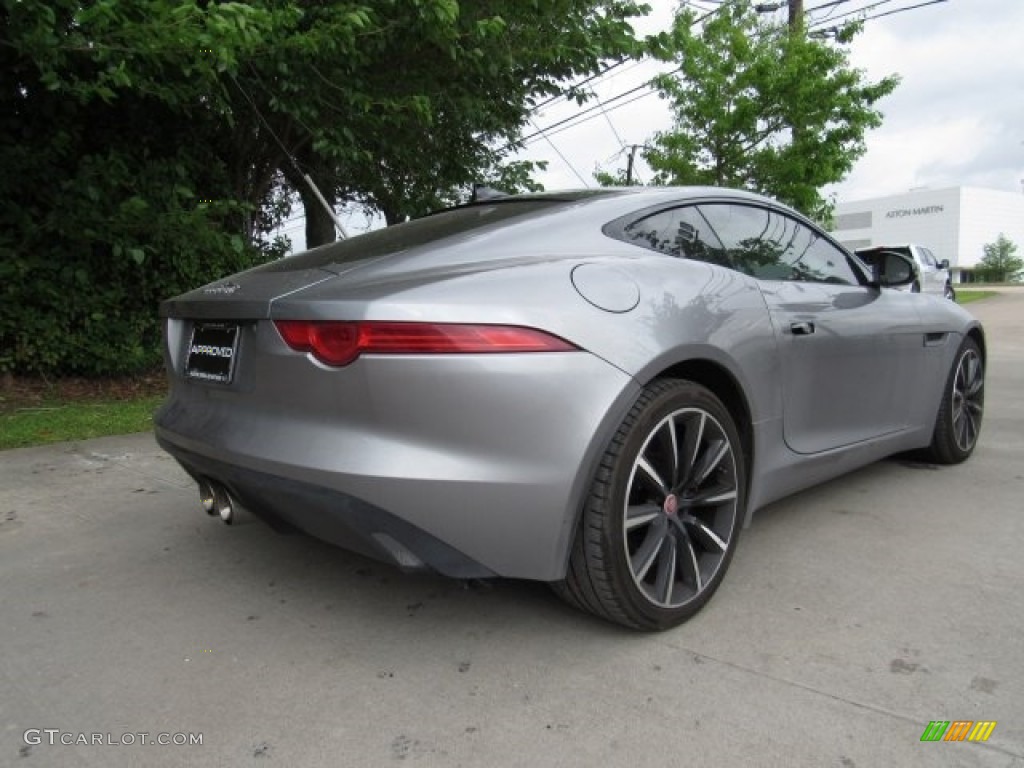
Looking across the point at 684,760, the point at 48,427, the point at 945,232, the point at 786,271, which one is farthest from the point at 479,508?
the point at 945,232

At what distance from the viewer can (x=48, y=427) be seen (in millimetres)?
5703

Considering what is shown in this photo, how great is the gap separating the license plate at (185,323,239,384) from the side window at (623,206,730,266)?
4.44 ft

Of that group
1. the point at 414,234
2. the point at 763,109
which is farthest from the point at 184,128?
the point at 763,109

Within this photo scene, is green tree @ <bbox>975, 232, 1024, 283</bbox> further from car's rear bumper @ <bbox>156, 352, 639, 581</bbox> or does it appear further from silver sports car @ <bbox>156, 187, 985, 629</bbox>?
car's rear bumper @ <bbox>156, 352, 639, 581</bbox>

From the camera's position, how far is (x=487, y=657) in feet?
7.59

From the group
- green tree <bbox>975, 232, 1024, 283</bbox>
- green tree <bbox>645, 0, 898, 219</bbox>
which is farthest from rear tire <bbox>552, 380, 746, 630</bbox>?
green tree <bbox>975, 232, 1024, 283</bbox>

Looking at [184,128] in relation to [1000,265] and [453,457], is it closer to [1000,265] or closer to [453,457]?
[453,457]

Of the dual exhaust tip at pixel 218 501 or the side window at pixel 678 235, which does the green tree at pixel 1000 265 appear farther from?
the dual exhaust tip at pixel 218 501

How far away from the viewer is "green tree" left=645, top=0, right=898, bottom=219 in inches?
500

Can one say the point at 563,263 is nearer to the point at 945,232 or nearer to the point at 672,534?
the point at 672,534

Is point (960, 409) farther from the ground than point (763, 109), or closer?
closer

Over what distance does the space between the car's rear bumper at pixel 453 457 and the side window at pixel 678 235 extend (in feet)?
2.28

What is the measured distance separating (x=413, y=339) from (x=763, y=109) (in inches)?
510

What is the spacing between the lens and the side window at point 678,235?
2.65m
